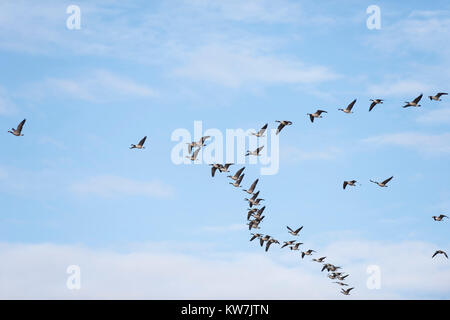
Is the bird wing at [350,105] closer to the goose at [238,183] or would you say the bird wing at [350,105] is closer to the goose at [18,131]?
the goose at [238,183]

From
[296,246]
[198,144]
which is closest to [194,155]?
[198,144]

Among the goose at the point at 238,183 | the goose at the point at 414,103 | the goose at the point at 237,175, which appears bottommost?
the goose at the point at 238,183

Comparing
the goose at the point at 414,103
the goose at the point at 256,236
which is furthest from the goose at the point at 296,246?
the goose at the point at 414,103

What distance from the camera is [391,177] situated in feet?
335

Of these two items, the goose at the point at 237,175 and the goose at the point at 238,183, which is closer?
the goose at the point at 237,175

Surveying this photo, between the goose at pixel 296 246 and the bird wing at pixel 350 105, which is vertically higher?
the bird wing at pixel 350 105

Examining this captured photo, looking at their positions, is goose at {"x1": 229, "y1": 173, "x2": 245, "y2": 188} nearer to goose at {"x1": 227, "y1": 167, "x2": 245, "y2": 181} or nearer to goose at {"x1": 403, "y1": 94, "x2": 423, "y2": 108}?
goose at {"x1": 227, "y1": 167, "x2": 245, "y2": 181}

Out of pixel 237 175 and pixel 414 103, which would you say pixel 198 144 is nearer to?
pixel 237 175

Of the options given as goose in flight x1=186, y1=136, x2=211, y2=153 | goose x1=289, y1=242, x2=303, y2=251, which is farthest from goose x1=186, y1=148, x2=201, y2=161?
goose x1=289, y1=242, x2=303, y2=251

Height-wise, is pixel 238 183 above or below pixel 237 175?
below
